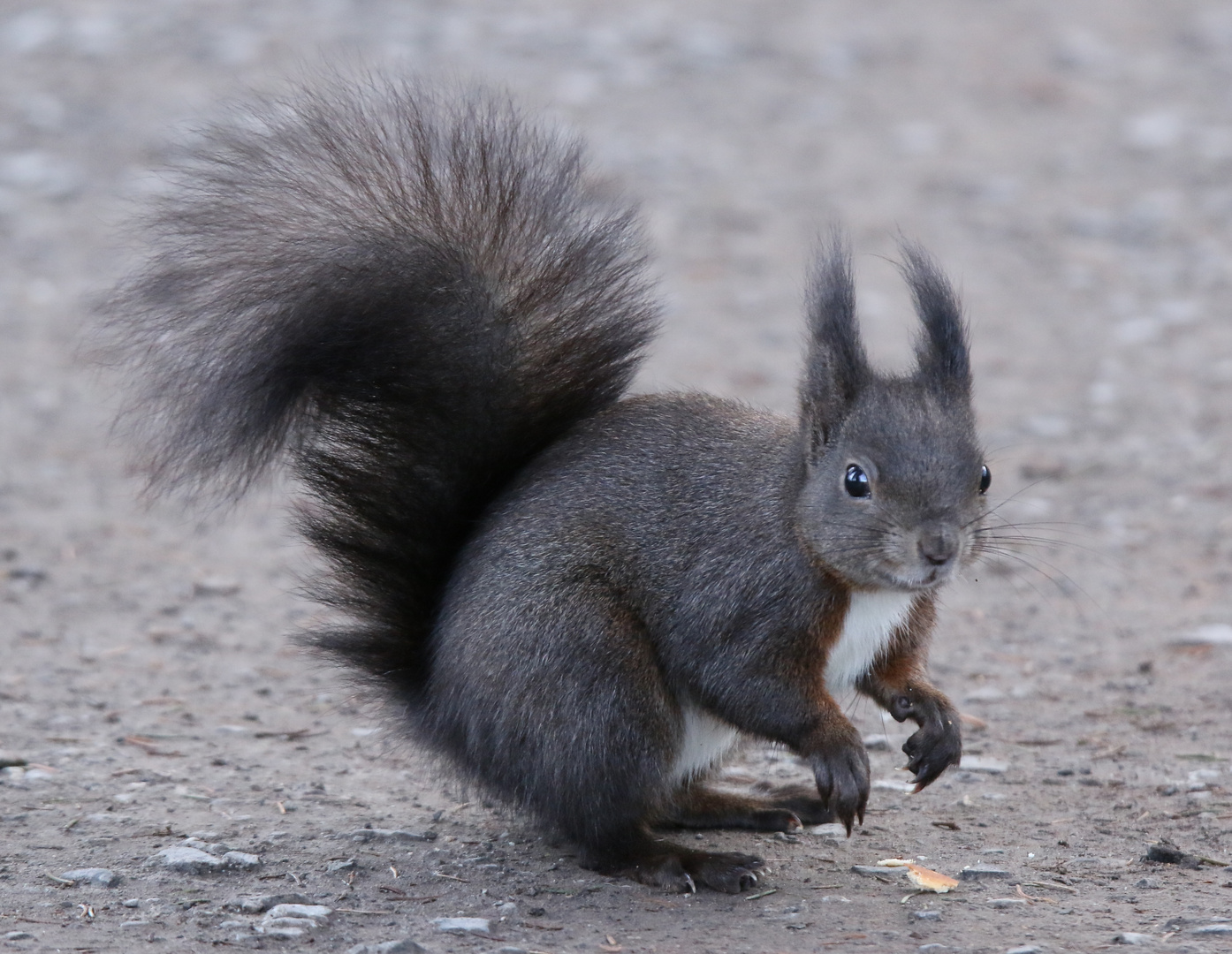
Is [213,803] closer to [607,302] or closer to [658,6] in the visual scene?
[607,302]

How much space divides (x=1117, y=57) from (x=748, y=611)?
19.2 feet

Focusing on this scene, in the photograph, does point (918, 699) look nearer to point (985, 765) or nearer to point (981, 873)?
point (981, 873)

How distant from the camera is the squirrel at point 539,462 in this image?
229 centimetres

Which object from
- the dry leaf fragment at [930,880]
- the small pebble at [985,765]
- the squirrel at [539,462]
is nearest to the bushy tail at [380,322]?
the squirrel at [539,462]

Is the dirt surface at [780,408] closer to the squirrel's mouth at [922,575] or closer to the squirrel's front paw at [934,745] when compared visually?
the squirrel's front paw at [934,745]

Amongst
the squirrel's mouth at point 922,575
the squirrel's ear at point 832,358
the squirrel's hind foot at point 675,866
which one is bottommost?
the squirrel's hind foot at point 675,866

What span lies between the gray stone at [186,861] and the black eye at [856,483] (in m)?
1.04

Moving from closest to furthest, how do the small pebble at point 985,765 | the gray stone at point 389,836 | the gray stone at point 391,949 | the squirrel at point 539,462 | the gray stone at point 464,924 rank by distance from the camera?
1. the gray stone at point 391,949
2. the gray stone at point 464,924
3. the squirrel at point 539,462
4. the gray stone at point 389,836
5. the small pebble at point 985,765

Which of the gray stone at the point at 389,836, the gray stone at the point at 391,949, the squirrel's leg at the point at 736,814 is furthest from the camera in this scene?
the squirrel's leg at the point at 736,814

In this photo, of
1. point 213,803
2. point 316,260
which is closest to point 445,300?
point 316,260

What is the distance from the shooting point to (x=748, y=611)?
7.56ft

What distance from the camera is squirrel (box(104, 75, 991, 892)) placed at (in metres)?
2.29

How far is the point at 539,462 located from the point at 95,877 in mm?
863

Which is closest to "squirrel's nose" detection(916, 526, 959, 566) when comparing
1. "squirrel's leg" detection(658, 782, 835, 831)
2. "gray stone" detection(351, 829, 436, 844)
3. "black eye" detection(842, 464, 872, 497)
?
"black eye" detection(842, 464, 872, 497)
